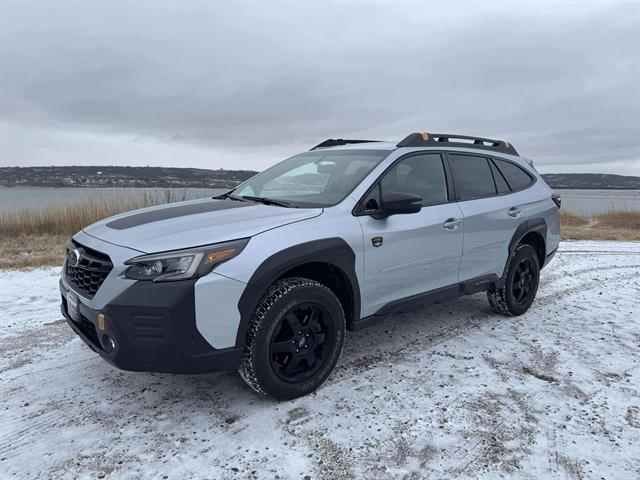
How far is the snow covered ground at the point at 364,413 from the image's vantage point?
2.43 meters

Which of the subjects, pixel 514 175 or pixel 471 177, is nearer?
pixel 471 177

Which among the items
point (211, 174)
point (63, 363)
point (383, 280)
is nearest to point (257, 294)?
point (383, 280)

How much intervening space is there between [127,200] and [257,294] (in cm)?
1040

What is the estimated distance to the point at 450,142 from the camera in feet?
14.5

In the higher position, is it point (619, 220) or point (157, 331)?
point (157, 331)

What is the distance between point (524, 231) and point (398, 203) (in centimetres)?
221

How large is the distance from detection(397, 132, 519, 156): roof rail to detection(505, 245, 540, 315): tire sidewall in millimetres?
1109

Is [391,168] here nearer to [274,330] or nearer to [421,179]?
[421,179]

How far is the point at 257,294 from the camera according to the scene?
9.12ft

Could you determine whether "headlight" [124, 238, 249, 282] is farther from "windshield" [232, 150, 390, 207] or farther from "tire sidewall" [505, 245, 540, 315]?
"tire sidewall" [505, 245, 540, 315]

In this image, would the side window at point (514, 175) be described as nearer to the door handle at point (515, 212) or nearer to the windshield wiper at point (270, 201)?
the door handle at point (515, 212)

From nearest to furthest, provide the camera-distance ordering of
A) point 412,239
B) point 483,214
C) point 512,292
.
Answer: point 412,239, point 483,214, point 512,292

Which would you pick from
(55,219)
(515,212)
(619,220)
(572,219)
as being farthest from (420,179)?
(619,220)

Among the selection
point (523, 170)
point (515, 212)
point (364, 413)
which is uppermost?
point (523, 170)
